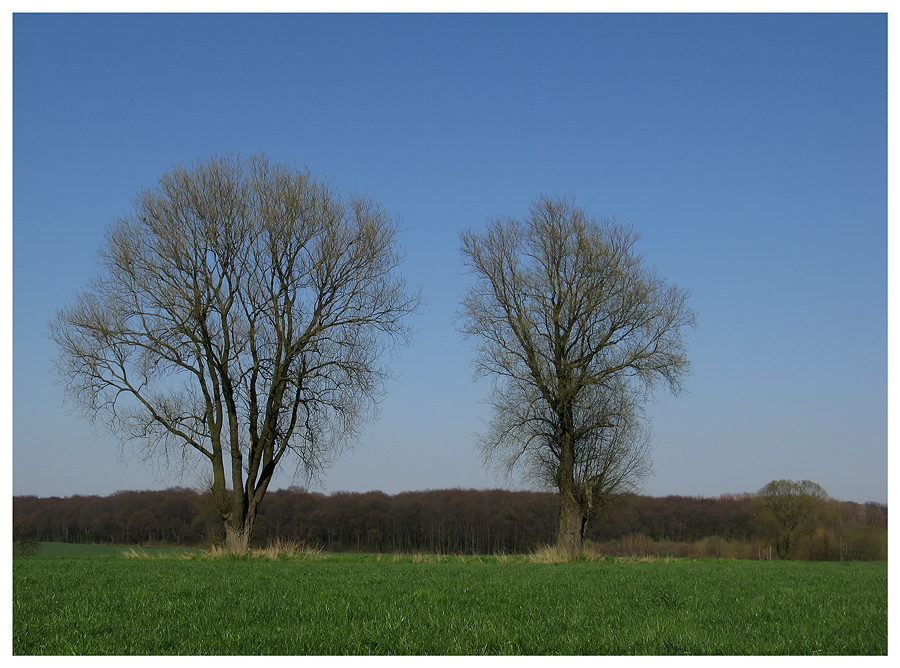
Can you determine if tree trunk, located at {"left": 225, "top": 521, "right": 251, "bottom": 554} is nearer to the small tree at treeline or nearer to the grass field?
the grass field

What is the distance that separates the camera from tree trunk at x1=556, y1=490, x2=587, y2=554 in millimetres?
25078

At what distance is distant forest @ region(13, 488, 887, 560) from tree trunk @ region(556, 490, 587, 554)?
2.20 feet

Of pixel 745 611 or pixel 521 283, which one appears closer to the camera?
pixel 745 611

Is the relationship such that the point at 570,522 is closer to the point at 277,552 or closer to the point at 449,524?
the point at 277,552

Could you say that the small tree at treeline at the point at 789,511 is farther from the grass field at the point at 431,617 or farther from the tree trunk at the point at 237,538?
the grass field at the point at 431,617

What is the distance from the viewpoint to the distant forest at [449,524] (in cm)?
2814

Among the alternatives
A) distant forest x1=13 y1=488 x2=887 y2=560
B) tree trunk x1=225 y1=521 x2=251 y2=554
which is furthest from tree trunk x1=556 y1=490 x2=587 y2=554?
tree trunk x1=225 y1=521 x2=251 y2=554

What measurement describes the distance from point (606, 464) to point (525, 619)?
19.0 metres

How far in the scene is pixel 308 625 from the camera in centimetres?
710

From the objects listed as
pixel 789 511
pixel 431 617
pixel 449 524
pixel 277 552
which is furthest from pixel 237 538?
pixel 789 511

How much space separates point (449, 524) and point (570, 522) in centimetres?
1925
